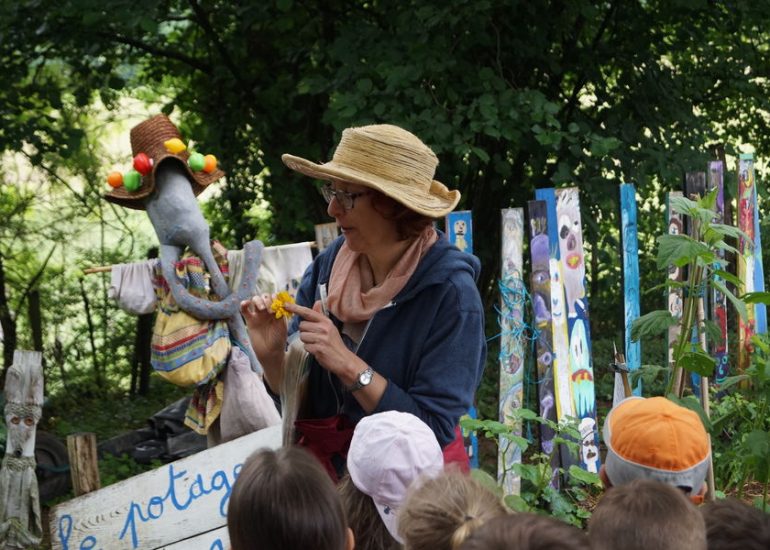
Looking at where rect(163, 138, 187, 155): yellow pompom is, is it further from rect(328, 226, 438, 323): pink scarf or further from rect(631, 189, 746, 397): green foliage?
rect(631, 189, 746, 397): green foliage

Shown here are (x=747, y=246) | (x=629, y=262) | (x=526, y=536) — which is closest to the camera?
(x=526, y=536)

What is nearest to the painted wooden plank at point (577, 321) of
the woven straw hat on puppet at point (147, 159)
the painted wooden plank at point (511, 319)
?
the painted wooden plank at point (511, 319)

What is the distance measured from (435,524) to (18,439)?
8.26 ft

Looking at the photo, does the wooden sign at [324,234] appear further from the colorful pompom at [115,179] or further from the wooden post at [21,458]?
the wooden post at [21,458]

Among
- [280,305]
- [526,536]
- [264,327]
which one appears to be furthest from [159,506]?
[526,536]

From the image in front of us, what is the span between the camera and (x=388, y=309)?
8.47ft

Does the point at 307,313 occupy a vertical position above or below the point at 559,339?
above

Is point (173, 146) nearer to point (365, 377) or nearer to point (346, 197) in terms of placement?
point (346, 197)

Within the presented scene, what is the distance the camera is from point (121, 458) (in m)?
5.96

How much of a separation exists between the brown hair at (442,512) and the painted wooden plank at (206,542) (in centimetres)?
176

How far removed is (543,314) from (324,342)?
2476 millimetres

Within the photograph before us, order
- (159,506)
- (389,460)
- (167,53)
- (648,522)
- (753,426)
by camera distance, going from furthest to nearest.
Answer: (167,53) → (753,426) → (159,506) → (389,460) → (648,522)

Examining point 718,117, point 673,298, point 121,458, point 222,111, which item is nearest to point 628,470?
point 673,298

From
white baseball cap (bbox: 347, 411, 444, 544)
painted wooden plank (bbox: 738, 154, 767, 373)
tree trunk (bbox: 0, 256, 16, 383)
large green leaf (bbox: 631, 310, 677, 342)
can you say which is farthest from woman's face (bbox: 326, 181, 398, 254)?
tree trunk (bbox: 0, 256, 16, 383)
